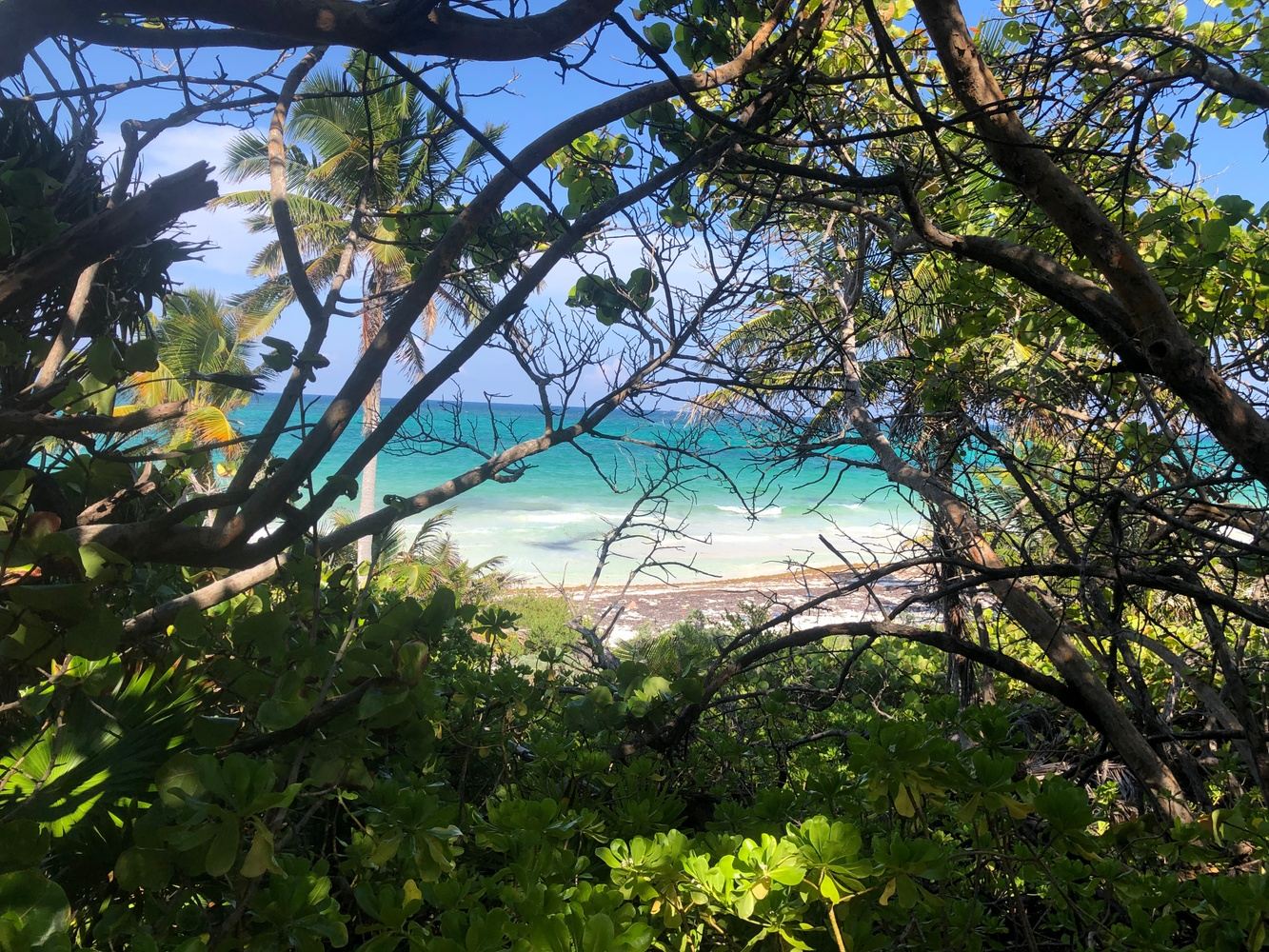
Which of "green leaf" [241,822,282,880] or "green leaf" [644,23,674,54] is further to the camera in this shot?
"green leaf" [644,23,674,54]

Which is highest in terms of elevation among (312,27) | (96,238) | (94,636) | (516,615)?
(312,27)

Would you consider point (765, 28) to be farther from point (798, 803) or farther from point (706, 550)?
point (706, 550)

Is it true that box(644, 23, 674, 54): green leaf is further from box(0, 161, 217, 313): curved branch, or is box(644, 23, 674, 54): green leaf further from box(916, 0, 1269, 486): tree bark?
box(0, 161, 217, 313): curved branch

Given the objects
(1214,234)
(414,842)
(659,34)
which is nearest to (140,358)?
(414,842)

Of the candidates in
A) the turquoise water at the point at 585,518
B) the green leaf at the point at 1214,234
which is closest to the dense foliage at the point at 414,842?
the green leaf at the point at 1214,234

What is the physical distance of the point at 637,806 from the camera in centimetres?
162

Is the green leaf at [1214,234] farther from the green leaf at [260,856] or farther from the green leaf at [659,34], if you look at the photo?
the green leaf at [260,856]

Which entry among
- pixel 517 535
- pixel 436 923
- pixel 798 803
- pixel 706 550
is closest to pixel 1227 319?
pixel 798 803

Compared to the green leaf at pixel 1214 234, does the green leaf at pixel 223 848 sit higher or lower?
lower

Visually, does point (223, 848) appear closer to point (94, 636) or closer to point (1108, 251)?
point (94, 636)

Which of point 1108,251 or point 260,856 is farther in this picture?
point 1108,251

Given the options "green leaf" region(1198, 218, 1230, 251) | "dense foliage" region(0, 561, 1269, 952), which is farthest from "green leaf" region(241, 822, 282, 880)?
"green leaf" region(1198, 218, 1230, 251)

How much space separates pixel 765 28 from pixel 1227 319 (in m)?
1.99

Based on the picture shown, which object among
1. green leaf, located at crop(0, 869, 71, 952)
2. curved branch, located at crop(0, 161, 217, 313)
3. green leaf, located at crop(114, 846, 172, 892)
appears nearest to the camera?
green leaf, located at crop(0, 869, 71, 952)
